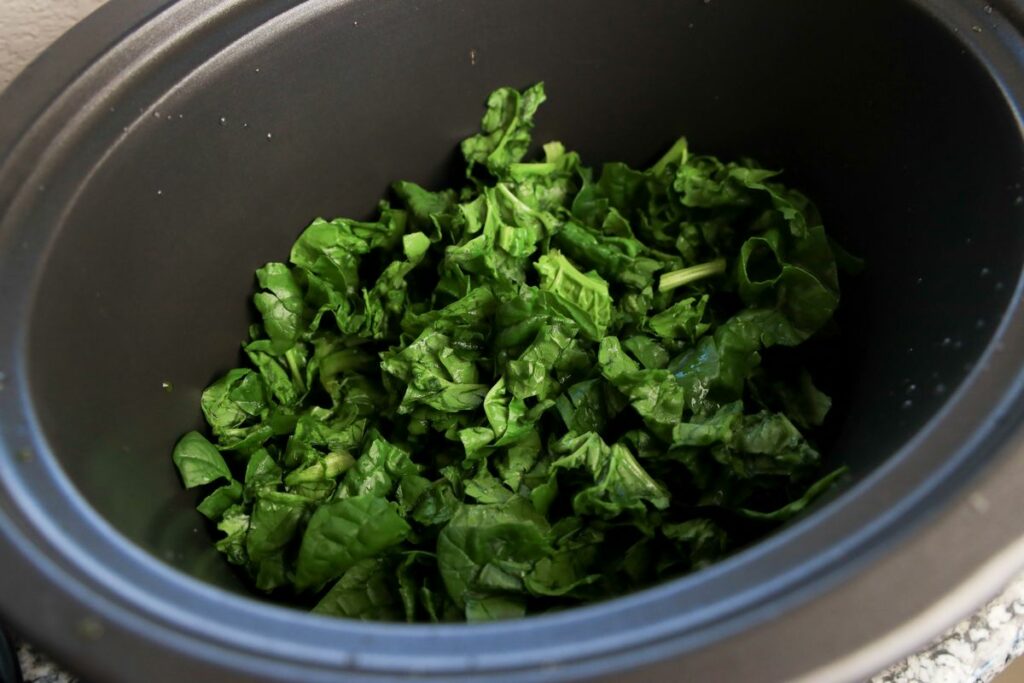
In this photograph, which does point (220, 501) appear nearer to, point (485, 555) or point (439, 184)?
point (485, 555)

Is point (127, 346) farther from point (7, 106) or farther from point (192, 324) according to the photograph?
point (7, 106)

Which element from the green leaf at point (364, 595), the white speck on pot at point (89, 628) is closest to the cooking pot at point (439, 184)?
the white speck on pot at point (89, 628)

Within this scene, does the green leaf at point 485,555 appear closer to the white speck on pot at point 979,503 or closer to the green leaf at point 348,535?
the green leaf at point 348,535

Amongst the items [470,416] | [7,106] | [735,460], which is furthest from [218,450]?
[735,460]

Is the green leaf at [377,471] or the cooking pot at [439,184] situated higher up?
the cooking pot at [439,184]

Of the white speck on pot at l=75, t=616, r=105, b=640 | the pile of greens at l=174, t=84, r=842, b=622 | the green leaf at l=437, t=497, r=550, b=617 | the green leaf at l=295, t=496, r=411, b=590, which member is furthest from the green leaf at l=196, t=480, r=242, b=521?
the white speck on pot at l=75, t=616, r=105, b=640
